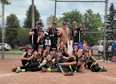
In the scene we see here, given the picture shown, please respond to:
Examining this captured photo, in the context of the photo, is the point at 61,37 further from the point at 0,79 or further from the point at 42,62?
the point at 0,79

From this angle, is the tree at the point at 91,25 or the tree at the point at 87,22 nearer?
the tree at the point at 91,25

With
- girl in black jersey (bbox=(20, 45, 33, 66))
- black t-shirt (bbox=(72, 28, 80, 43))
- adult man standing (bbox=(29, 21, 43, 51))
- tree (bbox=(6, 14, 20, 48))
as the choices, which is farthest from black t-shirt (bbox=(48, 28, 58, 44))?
tree (bbox=(6, 14, 20, 48))

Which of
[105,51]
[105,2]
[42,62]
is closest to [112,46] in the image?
[105,51]

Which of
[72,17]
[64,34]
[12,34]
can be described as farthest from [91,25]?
[64,34]

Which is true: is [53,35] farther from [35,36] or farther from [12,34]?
[12,34]

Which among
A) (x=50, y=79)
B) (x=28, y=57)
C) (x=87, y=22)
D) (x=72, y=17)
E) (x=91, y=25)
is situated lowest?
(x=50, y=79)

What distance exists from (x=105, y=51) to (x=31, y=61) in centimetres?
632

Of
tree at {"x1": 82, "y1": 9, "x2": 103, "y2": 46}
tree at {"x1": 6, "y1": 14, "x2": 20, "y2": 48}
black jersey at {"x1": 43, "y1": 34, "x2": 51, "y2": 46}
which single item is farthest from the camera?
tree at {"x1": 6, "y1": 14, "x2": 20, "y2": 48}

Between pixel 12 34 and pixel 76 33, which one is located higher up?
pixel 76 33

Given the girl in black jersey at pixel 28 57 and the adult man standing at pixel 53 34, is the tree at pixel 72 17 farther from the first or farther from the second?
the girl in black jersey at pixel 28 57

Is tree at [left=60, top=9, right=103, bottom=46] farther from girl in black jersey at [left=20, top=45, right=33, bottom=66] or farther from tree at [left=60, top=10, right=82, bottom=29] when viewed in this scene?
girl in black jersey at [left=20, top=45, right=33, bottom=66]

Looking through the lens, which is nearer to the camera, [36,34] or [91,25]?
[36,34]

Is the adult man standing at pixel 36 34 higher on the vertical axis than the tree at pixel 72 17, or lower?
lower

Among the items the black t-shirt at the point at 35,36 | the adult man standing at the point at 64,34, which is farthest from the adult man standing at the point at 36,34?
the adult man standing at the point at 64,34
